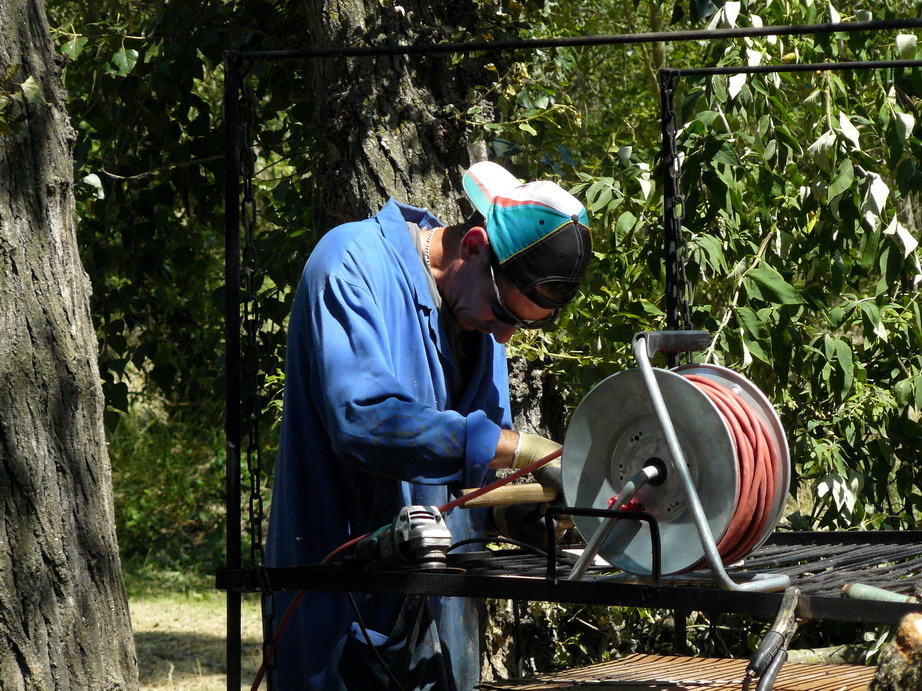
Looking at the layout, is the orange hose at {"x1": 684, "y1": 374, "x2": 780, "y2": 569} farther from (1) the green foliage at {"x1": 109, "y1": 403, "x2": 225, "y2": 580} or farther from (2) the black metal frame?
(1) the green foliage at {"x1": 109, "y1": 403, "x2": 225, "y2": 580}

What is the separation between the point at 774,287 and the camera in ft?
11.1

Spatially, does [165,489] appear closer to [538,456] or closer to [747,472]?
[538,456]

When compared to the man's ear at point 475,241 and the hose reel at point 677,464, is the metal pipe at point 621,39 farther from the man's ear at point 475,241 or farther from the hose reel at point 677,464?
the hose reel at point 677,464

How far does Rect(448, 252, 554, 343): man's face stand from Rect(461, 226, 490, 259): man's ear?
14 millimetres

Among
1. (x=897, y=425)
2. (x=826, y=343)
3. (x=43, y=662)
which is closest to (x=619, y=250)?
(x=826, y=343)

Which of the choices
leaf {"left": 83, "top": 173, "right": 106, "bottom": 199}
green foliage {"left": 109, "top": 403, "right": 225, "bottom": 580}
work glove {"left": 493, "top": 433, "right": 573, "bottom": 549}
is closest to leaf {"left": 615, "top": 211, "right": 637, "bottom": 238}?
work glove {"left": 493, "top": 433, "right": 573, "bottom": 549}

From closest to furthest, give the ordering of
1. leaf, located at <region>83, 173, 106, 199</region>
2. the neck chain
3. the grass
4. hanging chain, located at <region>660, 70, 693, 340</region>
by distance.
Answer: the neck chain
hanging chain, located at <region>660, 70, 693, 340</region>
leaf, located at <region>83, 173, 106, 199</region>
the grass

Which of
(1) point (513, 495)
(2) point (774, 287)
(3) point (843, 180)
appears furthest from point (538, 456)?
(3) point (843, 180)

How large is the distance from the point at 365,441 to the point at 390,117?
5.44ft

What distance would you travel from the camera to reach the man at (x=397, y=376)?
2125 mm

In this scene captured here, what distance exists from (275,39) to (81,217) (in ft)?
3.83

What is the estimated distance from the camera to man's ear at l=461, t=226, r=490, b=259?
2375 millimetres

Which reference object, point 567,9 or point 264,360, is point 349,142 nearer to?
point 264,360

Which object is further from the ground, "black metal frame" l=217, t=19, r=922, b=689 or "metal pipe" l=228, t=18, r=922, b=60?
"metal pipe" l=228, t=18, r=922, b=60
